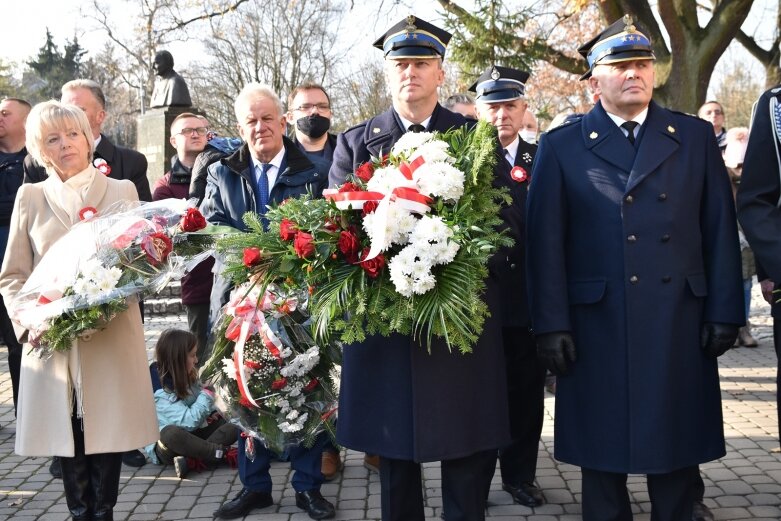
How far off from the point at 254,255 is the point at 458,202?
840 mm

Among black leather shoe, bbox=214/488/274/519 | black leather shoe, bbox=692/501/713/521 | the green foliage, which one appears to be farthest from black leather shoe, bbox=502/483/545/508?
the green foliage

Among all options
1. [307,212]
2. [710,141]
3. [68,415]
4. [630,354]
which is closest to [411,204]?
[307,212]

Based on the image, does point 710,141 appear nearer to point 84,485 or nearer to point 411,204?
point 411,204

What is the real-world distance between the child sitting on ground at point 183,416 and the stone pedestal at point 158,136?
29.1 ft

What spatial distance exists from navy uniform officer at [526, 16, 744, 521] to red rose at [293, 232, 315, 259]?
1.05 metres

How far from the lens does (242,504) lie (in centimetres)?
455

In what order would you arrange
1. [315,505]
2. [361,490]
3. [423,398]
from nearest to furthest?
[423,398]
[315,505]
[361,490]

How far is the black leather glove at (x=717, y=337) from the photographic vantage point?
355 centimetres

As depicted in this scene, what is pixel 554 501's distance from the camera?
15.1ft

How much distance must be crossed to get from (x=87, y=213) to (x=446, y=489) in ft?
6.73

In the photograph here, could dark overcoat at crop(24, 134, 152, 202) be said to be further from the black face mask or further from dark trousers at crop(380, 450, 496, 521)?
dark trousers at crop(380, 450, 496, 521)

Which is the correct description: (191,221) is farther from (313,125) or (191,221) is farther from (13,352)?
(13,352)

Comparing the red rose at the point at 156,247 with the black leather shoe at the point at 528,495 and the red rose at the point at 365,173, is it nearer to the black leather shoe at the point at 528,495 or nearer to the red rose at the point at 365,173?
the red rose at the point at 365,173

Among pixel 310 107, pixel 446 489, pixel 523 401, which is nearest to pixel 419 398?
A: pixel 446 489
